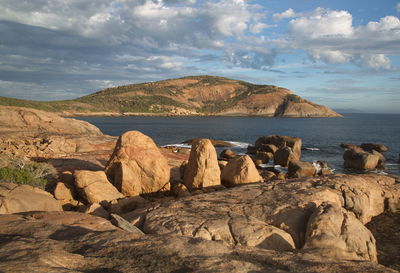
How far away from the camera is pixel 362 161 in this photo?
3294 centimetres

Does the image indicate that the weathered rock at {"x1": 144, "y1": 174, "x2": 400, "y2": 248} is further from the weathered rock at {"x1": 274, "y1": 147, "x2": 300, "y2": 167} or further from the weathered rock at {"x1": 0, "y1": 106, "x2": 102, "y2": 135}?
the weathered rock at {"x1": 0, "y1": 106, "x2": 102, "y2": 135}

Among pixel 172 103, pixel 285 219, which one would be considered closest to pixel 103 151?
pixel 285 219

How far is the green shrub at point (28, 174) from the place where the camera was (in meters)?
12.6

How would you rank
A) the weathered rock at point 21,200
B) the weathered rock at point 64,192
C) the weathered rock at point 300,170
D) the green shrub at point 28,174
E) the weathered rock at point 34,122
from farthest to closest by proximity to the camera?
1. the weathered rock at point 34,122
2. the weathered rock at point 300,170
3. the weathered rock at point 64,192
4. the green shrub at point 28,174
5. the weathered rock at point 21,200

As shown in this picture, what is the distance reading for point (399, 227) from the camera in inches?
466

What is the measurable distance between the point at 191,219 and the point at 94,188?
20.1 ft

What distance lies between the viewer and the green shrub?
497 inches

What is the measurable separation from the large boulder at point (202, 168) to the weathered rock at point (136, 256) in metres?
8.57

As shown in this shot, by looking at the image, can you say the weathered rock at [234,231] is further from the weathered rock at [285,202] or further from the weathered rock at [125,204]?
the weathered rock at [125,204]

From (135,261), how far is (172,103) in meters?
189

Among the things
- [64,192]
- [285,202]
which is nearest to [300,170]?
[285,202]

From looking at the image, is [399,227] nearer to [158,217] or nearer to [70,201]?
[158,217]

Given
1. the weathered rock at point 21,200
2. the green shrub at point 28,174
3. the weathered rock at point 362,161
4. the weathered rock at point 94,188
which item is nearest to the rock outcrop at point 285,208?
the weathered rock at point 21,200

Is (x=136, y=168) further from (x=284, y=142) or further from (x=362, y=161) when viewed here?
(x=284, y=142)
